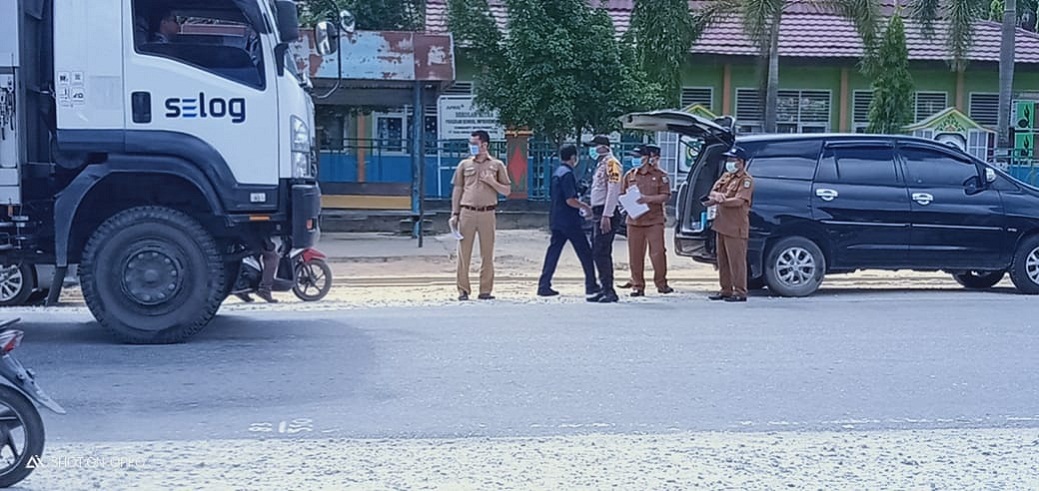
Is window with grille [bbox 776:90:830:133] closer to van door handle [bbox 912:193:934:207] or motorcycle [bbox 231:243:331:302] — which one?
van door handle [bbox 912:193:934:207]

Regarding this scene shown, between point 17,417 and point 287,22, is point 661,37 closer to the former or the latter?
point 287,22

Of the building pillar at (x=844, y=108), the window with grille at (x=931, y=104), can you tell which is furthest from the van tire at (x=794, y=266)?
the window with grille at (x=931, y=104)

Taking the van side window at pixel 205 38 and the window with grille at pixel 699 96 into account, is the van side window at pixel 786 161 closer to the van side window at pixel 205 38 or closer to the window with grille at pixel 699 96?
the van side window at pixel 205 38

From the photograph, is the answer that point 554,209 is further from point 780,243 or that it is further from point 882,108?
point 882,108

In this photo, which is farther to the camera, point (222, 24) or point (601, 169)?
point (601, 169)

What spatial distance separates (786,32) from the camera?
2717 cm

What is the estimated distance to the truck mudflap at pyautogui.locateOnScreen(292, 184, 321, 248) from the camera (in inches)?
337

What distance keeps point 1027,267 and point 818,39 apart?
15.6 meters

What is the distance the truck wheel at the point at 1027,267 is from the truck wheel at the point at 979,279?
2.33 feet

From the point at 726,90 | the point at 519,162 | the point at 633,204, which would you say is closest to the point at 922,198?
the point at 633,204

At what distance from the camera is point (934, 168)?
1261 cm

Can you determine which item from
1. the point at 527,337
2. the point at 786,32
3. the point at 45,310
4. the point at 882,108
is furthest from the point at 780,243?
the point at 786,32

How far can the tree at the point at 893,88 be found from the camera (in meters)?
23.4

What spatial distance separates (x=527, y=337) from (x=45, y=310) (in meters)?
4.75
